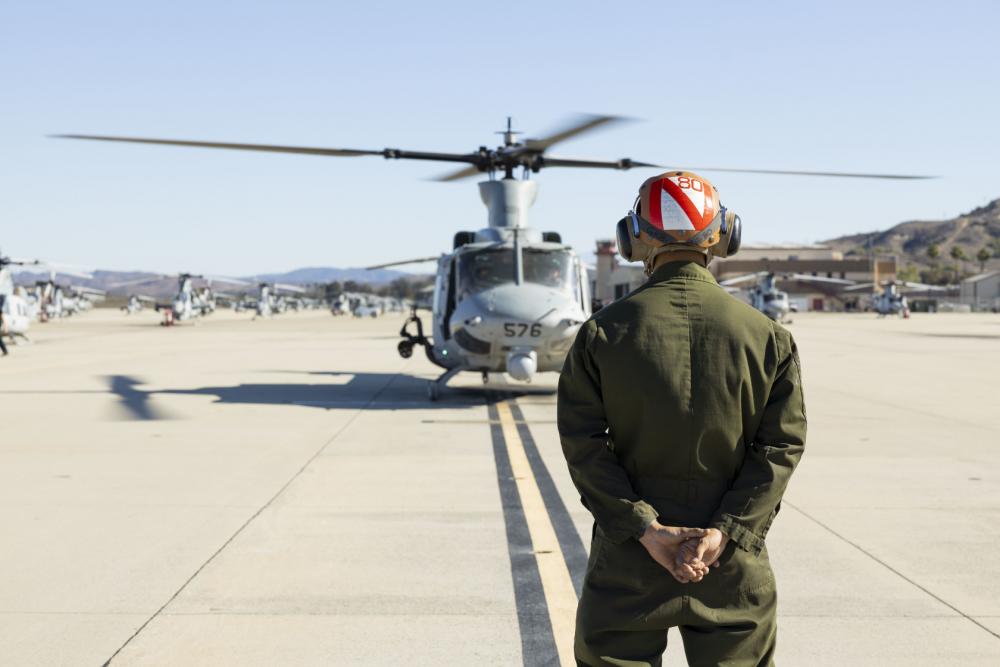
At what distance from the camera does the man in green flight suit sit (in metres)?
2.75

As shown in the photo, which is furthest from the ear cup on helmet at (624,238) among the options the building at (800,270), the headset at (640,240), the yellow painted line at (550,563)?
the building at (800,270)

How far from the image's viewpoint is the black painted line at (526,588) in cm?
471

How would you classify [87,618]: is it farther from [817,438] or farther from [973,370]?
[973,370]

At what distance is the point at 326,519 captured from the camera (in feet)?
25.0

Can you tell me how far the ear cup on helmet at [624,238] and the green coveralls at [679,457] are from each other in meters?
0.30

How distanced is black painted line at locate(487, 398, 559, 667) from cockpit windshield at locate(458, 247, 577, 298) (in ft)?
21.7

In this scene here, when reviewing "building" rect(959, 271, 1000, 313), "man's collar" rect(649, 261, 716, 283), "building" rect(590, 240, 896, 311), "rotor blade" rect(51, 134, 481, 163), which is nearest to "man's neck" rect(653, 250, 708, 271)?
"man's collar" rect(649, 261, 716, 283)

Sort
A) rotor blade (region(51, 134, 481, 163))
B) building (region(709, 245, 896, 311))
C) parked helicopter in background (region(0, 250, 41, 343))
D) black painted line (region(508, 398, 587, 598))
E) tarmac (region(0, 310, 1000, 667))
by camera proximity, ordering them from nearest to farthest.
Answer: tarmac (region(0, 310, 1000, 667)) < black painted line (region(508, 398, 587, 598)) < rotor blade (region(51, 134, 481, 163)) < parked helicopter in background (region(0, 250, 41, 343)) < building (region(709, 245, 896, 311))

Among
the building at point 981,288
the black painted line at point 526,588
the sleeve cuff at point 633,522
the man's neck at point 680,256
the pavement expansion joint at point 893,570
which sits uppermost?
the man's neck at point 680,256

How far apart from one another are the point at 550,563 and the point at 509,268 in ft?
32.1

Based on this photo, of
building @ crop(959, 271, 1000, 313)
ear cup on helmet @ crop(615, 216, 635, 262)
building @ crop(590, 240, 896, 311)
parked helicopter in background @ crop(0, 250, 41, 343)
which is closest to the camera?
ear cup on helmet @ crop(615, 216, 635, 262)

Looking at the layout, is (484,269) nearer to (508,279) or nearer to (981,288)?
(508,279)

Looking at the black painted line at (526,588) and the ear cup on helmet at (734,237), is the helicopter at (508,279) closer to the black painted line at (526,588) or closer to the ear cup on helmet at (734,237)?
the black painted line at (526,588)

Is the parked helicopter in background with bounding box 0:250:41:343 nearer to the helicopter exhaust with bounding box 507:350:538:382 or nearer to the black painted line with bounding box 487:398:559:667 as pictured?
the helicopter exhaust with bounding box 507:350:538:382
